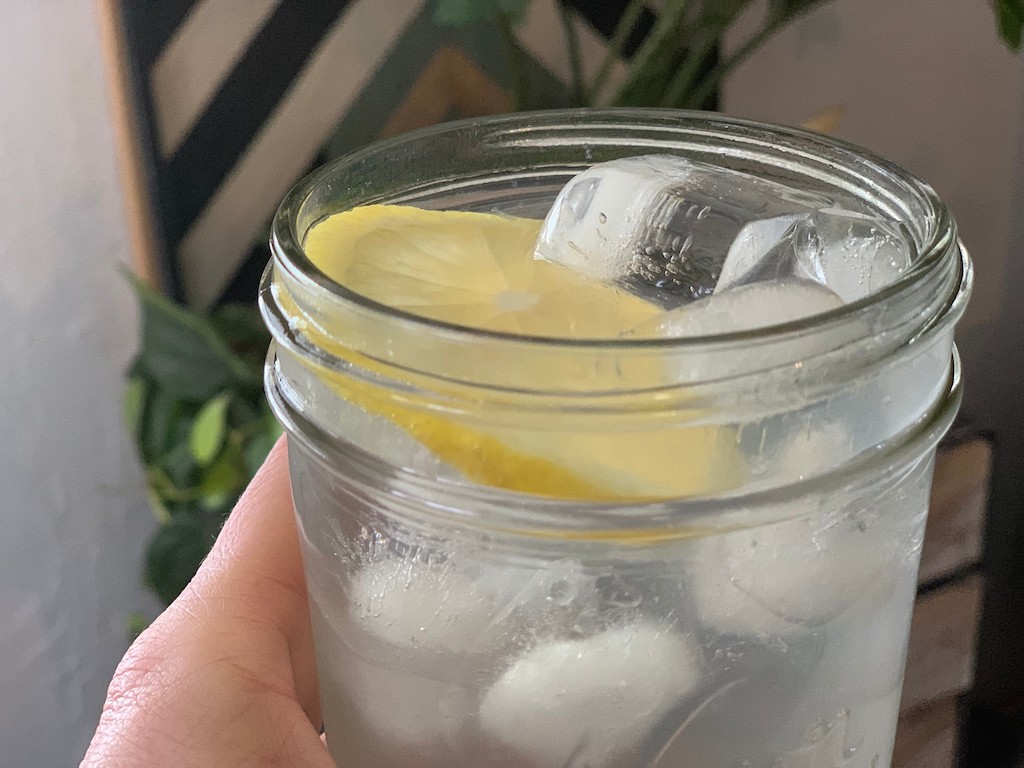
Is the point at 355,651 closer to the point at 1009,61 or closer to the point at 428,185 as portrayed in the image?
the point at 428,185

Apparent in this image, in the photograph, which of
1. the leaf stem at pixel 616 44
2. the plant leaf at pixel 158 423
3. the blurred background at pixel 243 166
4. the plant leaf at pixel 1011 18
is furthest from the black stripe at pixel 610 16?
the plant leaf at pixel 158 423

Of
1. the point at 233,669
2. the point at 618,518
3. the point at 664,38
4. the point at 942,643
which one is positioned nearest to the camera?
the point at 618,518

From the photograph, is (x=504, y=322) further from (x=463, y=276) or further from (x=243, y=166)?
(x=243, y=166)

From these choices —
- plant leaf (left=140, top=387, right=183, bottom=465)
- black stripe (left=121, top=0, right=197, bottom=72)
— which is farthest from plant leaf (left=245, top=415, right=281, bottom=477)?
black stripe (left=121, top=0, right=197, bottom=72)

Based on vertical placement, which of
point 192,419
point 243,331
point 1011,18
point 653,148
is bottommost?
point 192,419

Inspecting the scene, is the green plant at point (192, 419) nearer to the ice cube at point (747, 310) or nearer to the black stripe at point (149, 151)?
the black stripe at point (149, 151)

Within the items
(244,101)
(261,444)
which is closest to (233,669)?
(261,444)

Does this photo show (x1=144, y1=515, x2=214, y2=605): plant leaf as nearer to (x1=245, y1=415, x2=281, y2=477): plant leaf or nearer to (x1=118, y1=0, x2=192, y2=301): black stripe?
(x1=245, y1=415, x2=281, y2=477): plant leaf
